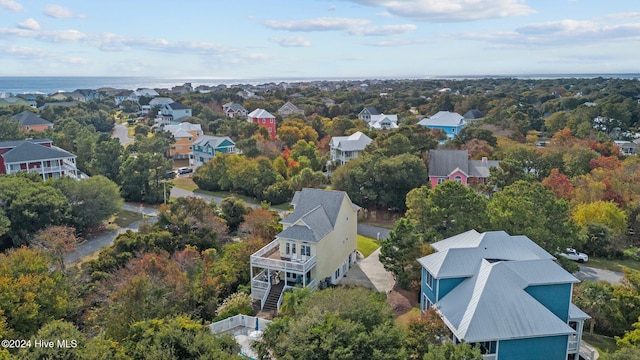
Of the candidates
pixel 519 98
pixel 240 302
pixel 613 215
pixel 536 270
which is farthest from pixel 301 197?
pixel 519 98

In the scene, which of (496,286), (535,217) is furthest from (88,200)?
(535,217)

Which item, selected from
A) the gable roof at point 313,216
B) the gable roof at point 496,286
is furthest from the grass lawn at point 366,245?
the gable roof at point 496,286

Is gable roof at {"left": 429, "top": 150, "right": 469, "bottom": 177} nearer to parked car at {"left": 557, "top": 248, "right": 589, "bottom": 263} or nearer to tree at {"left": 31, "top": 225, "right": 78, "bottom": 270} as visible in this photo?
parked car at {"left": 557, "top": 248, "right": 589, "bottom": 263}

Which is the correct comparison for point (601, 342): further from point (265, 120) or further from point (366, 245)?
point (265, 120)

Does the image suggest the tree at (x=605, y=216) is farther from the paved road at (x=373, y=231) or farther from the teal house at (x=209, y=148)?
the teal house at (x=209, y=148)

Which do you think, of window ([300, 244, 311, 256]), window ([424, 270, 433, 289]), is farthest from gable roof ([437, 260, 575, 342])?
window ([300, 244, 311, 256])

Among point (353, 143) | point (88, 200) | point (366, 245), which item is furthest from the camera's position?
point (353, 143)
